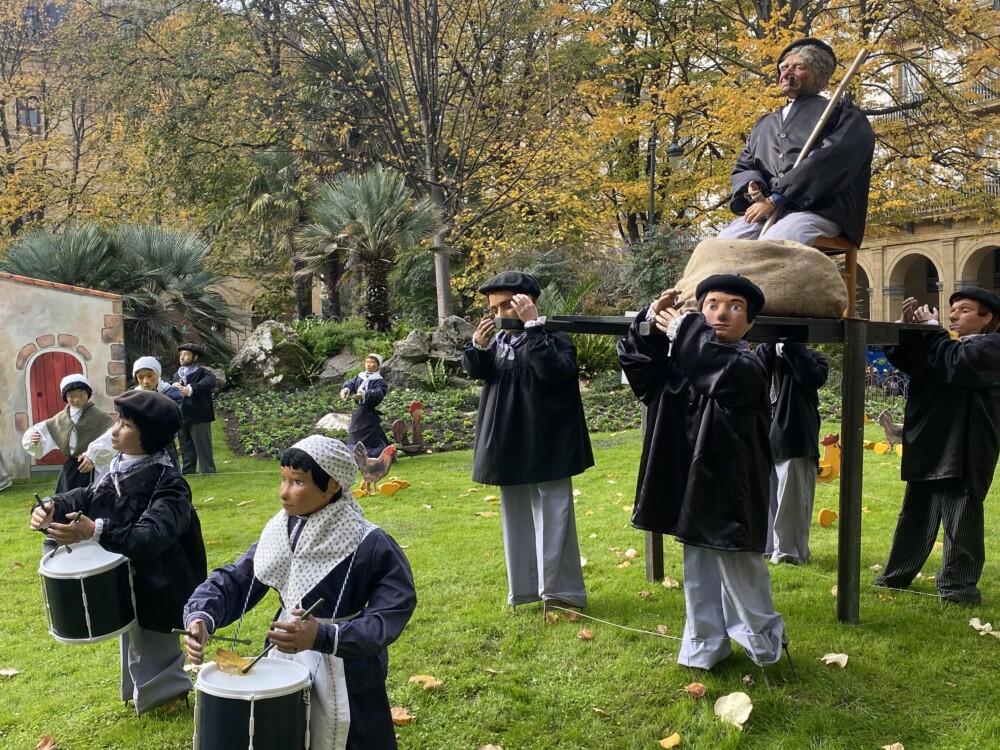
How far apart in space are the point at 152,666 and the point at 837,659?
11.1 ft

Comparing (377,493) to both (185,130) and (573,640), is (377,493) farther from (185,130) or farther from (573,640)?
(185,130)

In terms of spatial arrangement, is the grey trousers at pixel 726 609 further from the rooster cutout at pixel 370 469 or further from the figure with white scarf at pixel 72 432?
the figure with white scarf at pixel 72 432

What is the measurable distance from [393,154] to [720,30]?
8281 mm

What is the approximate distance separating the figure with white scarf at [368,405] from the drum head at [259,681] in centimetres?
802

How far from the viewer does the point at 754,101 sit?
13422mm

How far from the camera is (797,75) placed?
16.0ft

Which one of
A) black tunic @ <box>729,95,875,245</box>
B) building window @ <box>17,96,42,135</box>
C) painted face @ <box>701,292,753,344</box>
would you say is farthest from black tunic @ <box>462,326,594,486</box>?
building window @ <box>17,96,42,135</box>

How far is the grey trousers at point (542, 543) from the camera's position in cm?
527

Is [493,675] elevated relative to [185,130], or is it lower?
lower

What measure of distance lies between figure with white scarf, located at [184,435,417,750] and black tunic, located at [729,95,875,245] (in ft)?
9.83

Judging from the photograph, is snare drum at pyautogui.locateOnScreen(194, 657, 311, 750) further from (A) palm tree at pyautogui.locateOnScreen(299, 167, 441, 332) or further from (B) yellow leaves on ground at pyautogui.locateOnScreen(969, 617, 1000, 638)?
(A) palm tree at pyautogui.locateOnScreen(299, 167, 441, 332)

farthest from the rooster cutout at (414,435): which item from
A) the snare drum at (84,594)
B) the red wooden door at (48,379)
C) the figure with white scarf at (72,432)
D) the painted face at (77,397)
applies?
the snare drum at (84,594)

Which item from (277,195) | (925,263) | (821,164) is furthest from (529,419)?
(925,263)

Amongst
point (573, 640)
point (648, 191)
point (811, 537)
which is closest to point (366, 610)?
point (573, 640)
